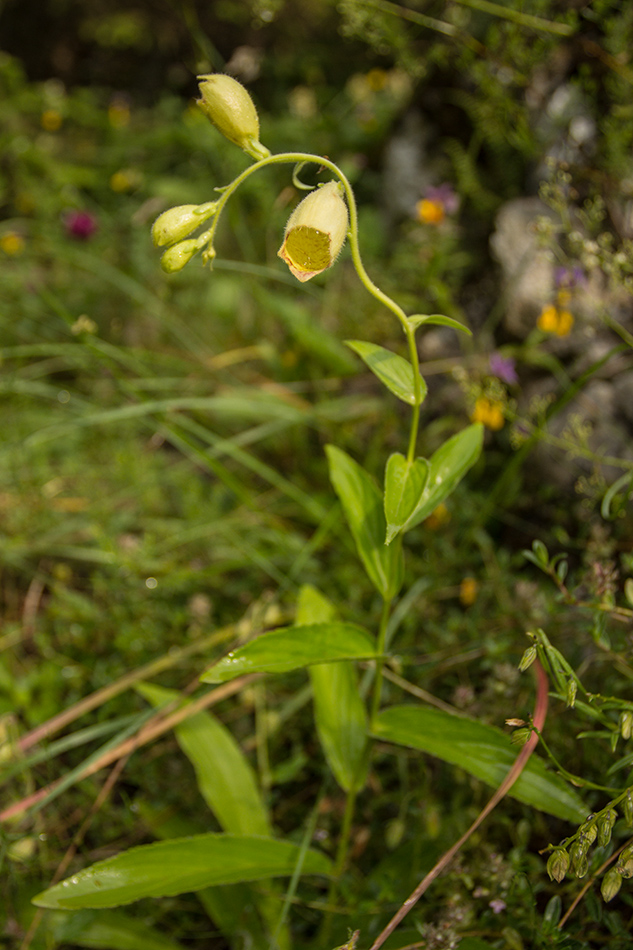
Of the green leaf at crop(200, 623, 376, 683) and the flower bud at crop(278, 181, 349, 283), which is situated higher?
the flower bud at crop(278, 181, 349, 283)

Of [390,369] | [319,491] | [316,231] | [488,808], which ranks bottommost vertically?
[319,491]

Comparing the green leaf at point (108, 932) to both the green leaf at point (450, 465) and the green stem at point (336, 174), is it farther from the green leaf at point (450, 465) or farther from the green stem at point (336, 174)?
the green stem at point (336, 174)

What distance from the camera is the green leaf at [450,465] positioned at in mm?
912

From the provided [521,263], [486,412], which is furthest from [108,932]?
[521,263]

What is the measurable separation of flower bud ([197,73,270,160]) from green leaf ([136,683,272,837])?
3.07 ft

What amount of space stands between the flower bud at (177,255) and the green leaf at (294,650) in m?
0.47

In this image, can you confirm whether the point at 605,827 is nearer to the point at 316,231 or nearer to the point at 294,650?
the point at 294,650

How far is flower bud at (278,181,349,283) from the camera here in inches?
28.1

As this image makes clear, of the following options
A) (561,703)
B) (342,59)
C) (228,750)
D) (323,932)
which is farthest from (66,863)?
(342,59)

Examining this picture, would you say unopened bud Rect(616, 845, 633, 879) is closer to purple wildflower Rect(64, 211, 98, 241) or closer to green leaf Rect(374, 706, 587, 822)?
green leaf Rect(374, 706, 587, 822)

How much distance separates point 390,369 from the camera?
0.87m

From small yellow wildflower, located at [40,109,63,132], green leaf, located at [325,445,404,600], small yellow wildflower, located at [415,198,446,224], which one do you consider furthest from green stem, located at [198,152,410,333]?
small yellow wildflower, located at [40,109,63,132]

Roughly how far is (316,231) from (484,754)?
28.4 inches

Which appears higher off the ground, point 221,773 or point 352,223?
point 352,223
